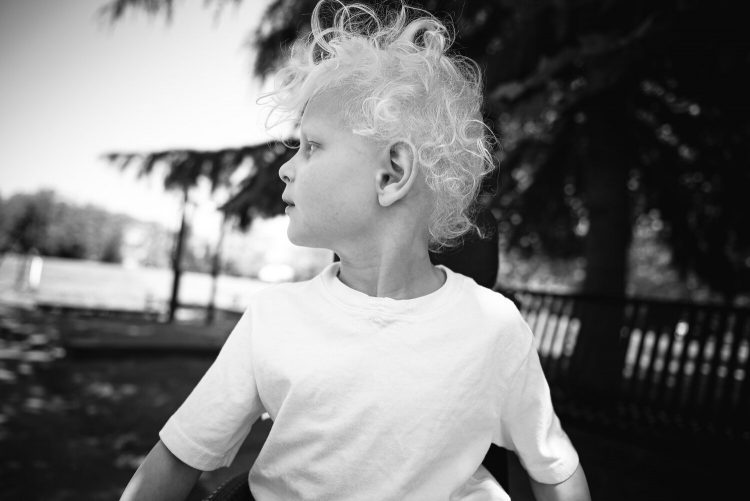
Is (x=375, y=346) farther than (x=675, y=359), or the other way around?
(x=675, y=359)

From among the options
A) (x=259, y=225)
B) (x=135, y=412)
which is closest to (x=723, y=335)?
(x=259, y=225)

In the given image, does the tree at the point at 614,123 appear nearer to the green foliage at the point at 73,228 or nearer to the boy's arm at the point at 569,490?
the boy's arm at the point at 569,490

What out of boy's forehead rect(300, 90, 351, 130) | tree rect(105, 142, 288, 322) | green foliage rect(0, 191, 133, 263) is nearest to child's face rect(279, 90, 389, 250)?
boy's forehead rect(300, 90, 351, 130)

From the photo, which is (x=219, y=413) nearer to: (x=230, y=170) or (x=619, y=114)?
(x=230, y=170)

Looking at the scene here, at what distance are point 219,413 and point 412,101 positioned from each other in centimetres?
79

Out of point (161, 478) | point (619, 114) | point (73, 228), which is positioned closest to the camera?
point (161, 478)

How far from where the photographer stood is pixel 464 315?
1008 mm

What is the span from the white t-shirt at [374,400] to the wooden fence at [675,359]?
131 inches

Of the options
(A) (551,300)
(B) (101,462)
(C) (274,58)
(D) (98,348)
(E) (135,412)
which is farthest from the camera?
(D) (98,348)

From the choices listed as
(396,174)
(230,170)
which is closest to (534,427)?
(396,174)

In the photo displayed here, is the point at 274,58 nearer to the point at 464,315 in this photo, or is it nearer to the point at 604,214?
the point at 604,214

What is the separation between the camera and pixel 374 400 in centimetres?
90

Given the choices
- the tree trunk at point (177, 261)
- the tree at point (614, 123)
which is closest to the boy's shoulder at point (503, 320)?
the tree at point (614, 123)

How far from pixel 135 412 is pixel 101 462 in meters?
1.08
